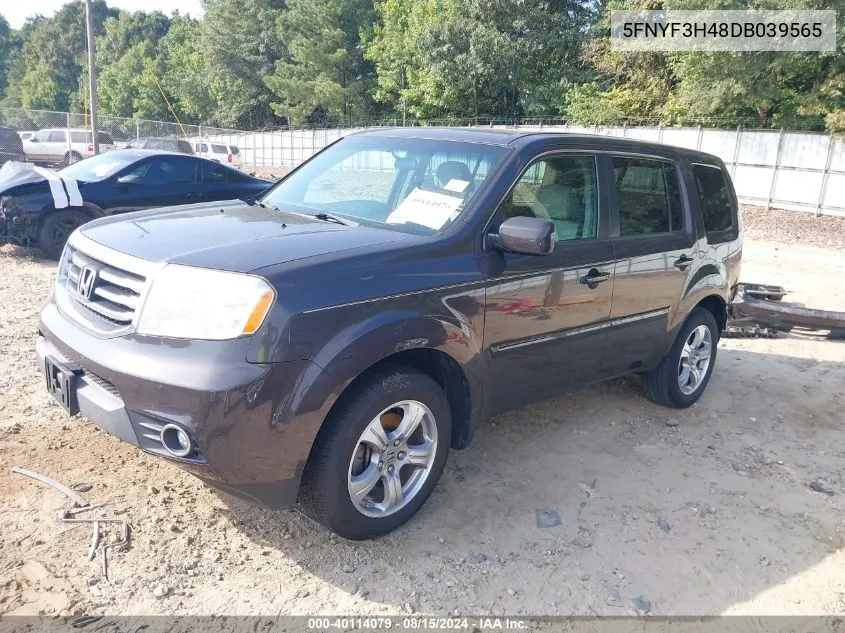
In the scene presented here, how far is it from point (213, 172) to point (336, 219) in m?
7.15

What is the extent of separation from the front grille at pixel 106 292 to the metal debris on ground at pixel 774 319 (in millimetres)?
6246

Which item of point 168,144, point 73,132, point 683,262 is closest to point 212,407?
point 683,262

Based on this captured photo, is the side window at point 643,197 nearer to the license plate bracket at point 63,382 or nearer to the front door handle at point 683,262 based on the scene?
the front door handle at point 683,262

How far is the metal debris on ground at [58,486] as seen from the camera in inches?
129

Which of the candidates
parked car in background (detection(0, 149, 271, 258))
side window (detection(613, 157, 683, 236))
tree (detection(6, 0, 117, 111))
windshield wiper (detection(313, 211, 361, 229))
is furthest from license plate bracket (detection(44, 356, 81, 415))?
tree (detection(6, 0, 117, 111))

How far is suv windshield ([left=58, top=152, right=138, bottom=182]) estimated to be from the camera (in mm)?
9172

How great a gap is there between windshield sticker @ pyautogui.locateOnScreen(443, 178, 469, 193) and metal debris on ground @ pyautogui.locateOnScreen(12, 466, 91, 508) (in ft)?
7.94

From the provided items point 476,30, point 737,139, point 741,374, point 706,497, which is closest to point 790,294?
point 741,374

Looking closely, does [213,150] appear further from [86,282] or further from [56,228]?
[86,282]

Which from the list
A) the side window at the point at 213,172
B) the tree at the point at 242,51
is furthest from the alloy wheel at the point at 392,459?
the tree at the point at 242,51

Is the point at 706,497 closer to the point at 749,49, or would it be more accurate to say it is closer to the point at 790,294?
the point at 790,294

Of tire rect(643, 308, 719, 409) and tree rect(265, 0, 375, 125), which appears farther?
tree rect(265, 0, 375, 125)

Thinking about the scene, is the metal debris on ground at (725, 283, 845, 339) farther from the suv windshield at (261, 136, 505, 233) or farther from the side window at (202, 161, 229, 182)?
the side window at (202, 161, 229, 182)

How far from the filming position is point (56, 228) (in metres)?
8.80
